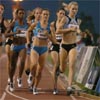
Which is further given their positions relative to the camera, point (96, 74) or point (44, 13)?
point (96, 74)

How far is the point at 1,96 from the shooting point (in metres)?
12.4

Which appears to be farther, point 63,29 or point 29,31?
point 29,31

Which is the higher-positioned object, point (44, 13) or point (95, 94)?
point (44, 13)

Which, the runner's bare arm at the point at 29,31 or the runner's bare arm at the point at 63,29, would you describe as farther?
the runner's bare arm at the point at 29,31

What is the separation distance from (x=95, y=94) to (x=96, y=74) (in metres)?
0.73

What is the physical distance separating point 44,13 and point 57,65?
57.2 inches

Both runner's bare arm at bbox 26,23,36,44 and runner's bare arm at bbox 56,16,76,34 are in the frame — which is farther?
runner's bare arm at bbox 26,23,36,44

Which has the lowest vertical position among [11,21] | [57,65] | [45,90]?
[45,90]

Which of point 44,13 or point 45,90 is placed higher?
point 44,13

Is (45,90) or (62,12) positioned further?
(45,90)

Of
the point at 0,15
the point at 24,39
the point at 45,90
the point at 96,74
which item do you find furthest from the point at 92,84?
the point at 0,15

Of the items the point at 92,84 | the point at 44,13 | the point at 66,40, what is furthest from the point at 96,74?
the point at 44,13

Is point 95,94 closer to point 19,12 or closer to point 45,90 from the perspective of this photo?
point 45,90

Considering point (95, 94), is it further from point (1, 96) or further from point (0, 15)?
point (0, 15)
